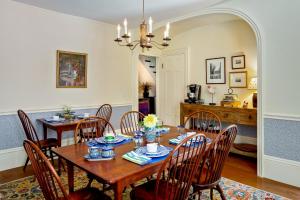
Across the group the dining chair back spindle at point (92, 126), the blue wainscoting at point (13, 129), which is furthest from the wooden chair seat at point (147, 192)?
the blue wainscoting at point (13, 129)

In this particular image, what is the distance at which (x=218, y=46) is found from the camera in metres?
4.48

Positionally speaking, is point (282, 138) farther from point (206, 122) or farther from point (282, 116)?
point (206, 122)

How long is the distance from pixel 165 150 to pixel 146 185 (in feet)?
1.17

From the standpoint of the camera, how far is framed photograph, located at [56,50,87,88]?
155 inches

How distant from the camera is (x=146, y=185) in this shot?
74.8 inches

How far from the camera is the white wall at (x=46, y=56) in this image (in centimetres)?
337

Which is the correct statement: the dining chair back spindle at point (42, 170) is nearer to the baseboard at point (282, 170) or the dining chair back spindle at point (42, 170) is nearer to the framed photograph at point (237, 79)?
the baseboard at point (282, 170)

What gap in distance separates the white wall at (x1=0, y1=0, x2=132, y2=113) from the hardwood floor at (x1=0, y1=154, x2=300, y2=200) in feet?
3.30

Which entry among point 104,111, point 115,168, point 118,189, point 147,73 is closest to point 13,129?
point 104,111

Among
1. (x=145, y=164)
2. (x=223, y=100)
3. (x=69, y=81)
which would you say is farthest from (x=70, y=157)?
(x=223, y=100)

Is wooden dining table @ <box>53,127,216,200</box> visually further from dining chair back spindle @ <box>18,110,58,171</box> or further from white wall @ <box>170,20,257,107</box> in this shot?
white wall @ <box>170,20,257,107</box>

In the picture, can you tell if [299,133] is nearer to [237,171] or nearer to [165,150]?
[237,171]

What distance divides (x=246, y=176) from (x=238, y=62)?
2.14m

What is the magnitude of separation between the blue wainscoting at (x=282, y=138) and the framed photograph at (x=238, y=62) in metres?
1.42
